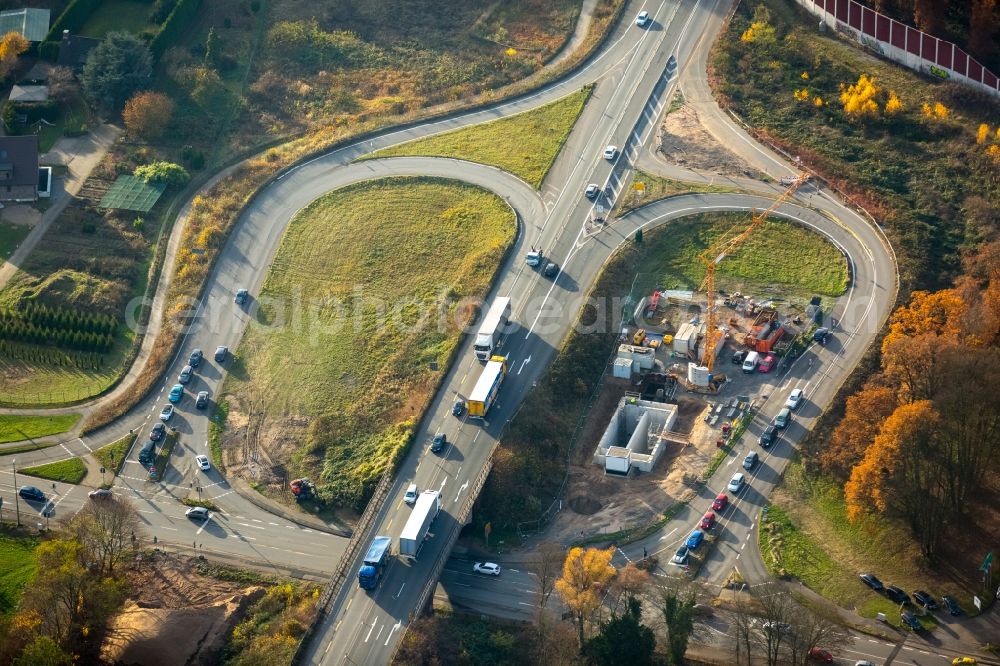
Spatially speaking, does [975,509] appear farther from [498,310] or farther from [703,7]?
[703,7]

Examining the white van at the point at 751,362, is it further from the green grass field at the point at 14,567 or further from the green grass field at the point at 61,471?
the green grass field at the point at 14,567

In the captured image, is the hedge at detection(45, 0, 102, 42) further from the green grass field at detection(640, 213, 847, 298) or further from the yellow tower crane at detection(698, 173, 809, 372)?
the yellow tower crane at detection(698, 173, 809, 372)

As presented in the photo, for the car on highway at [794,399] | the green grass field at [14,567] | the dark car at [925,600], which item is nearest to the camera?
the dark car at [925,600]

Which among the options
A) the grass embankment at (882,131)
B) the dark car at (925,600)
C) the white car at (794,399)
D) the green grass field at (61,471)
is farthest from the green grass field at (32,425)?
the grass embankment at (882,131)

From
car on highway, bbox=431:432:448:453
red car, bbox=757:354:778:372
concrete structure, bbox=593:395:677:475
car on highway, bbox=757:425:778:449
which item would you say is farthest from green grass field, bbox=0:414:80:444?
red car, bbox=757:354:778:372

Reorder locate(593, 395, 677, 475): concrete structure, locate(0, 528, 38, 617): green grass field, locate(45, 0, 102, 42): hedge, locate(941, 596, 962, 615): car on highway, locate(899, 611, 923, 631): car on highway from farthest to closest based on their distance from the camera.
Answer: locate(45, 0, 102, 42): hedge, locate(593, 395, 677, 475): concrete structure, locate(0, 528, 38, 617): green grass field, locate(941, 596, 962, 615): car on highway, locate(899, 611, 923, 631): car on highway
